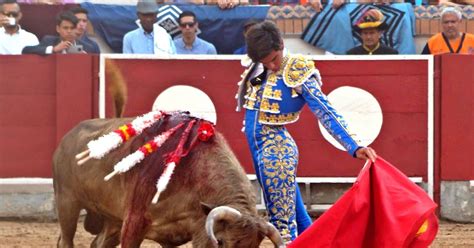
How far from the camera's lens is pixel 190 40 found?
8.08 meters

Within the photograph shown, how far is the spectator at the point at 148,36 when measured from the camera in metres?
7.94

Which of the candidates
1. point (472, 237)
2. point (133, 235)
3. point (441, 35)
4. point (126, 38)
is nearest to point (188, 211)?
point (133, 235)

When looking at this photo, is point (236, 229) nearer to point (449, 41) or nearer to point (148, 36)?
point (148, 36)

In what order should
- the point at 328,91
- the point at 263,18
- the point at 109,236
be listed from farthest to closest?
the point at 263,18 → the point at 328,91 → the point at 109,236

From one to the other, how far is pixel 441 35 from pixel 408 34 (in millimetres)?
279

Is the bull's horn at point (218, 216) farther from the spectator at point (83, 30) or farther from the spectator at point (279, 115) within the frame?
the spectator at point (83, 30)

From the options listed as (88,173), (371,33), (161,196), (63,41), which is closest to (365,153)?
(161,196)

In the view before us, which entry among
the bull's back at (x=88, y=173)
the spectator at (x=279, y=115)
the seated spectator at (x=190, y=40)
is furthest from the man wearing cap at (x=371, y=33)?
the spectator at (x=279, y=115)

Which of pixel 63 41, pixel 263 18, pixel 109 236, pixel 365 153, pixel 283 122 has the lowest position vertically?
pixel 109 236

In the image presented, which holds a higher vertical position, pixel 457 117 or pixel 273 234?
pixel 457 117

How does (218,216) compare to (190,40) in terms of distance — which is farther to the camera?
(190,40)

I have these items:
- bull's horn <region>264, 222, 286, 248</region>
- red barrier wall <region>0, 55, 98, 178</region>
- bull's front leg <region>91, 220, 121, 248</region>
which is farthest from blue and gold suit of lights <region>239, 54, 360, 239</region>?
red barrier wall <region>0, 55, 98, 178</region>

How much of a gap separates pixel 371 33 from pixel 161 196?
140 inches

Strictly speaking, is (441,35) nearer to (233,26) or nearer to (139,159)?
(233,26)
